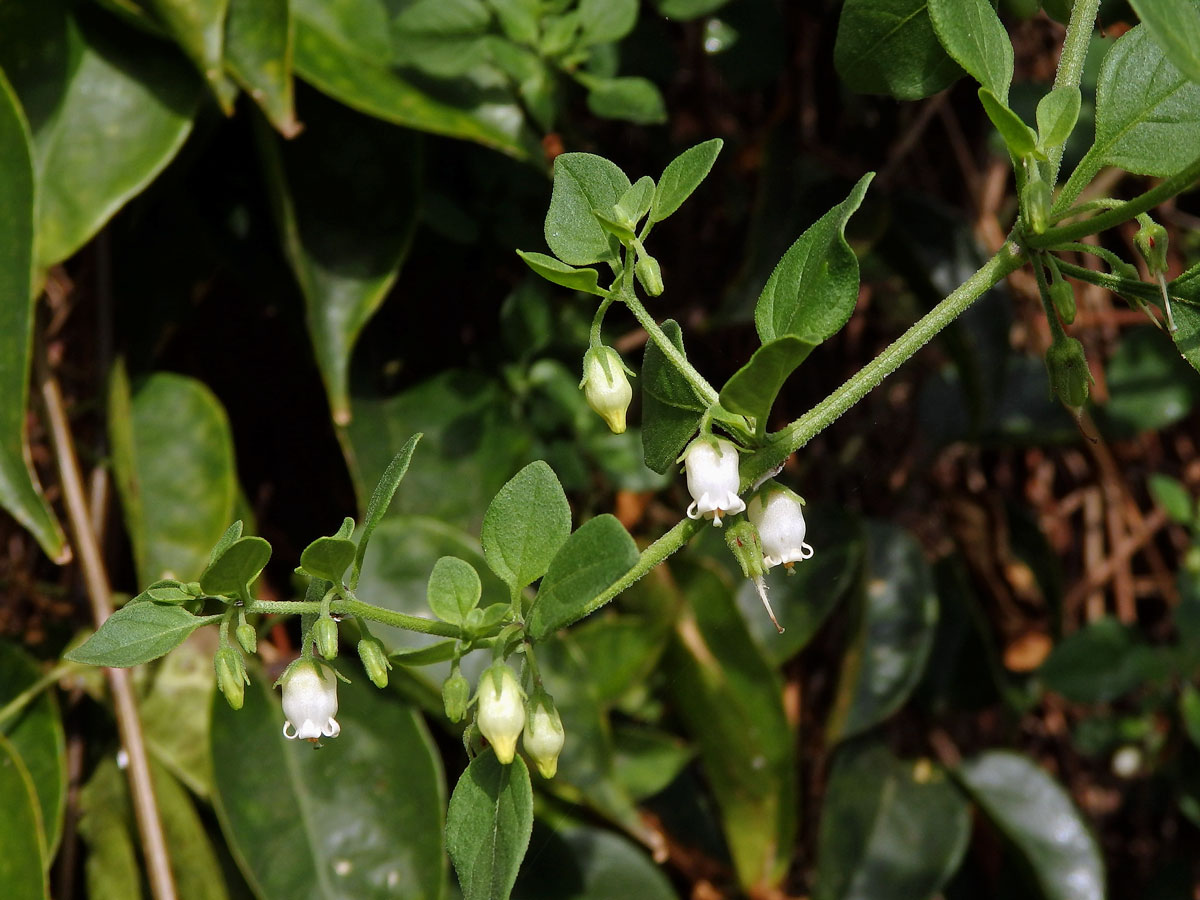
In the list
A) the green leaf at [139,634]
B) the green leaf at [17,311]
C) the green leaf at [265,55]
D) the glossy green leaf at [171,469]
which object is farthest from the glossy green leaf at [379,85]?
the green leaf at [139,634]

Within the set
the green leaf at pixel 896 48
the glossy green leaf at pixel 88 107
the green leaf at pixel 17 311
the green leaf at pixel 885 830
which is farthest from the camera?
the green leaf at pixel 885 830

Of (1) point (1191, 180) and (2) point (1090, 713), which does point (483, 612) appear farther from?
(2) point (1090, 713)

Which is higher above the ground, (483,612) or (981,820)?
(483,612)

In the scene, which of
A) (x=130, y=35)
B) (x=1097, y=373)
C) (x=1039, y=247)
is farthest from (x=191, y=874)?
(x=1097, y=373)

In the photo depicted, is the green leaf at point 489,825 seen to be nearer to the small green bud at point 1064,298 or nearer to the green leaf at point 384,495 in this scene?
the green leaf at point 384,495

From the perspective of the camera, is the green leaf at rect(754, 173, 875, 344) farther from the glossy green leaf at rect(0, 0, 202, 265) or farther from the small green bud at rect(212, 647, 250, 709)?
the glossy green leaf at rect(0, 0, 202, 265)

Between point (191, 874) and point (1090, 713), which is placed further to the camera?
point (1090, 713)

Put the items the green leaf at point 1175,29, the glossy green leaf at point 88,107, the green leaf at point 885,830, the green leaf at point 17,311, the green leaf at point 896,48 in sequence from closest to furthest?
the green leaf at point 1175,29 → the green leaf at point 896,48 → the green leaf at point 17,311 → the glossy green leaf at point 88,107 → the green leaf at point 885,830
